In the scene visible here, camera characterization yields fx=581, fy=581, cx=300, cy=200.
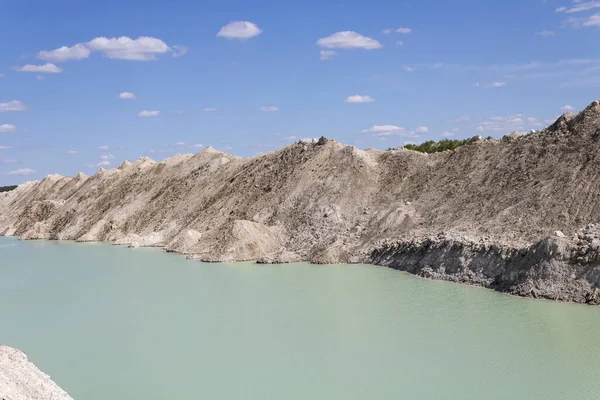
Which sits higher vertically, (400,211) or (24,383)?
(400,211)

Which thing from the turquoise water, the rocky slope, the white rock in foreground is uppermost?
the rocky slope

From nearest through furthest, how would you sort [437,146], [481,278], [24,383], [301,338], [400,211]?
[24,383], [301,338], [481,278], [400,211], [437,146]

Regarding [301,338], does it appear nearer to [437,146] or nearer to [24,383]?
[24,383]

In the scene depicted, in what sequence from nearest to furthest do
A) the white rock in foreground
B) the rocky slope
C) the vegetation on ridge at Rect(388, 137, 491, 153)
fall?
the white rock in foreground → the rocky slope → the vegetation on ridge at Rect(388, 137, 491, 153)

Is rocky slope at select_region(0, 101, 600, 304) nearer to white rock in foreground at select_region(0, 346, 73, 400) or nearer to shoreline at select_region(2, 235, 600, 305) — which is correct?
shoreline at select_region(2, 235, 600, 305)

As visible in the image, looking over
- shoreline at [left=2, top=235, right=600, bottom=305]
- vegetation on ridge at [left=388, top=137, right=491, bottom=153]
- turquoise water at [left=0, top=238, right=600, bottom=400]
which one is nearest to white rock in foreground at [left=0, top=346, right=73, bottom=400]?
turquoise water at [left=0, top=238, right=600, bottom=400]

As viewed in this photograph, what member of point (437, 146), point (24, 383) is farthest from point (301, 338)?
point (437, 146)

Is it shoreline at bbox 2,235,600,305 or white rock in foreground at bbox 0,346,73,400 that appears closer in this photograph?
white rock in foreground at bbox 0,346,73,400

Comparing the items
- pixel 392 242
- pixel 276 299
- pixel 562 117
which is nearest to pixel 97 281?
pixel 276 299
